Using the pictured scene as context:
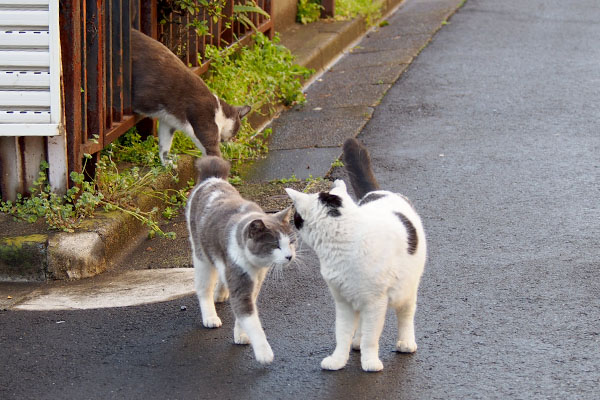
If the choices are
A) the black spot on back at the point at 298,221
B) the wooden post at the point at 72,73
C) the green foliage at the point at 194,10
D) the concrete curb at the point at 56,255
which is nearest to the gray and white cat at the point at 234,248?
the black spot on back at the point at 298,221

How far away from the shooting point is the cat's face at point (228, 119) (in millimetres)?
6621

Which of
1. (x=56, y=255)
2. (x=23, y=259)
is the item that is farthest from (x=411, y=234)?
(x=23, y=259)

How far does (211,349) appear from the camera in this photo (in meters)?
4.12

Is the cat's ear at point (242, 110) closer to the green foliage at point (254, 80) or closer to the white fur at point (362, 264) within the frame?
the green foliage at point (254, 80)

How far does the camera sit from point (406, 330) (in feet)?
12.9

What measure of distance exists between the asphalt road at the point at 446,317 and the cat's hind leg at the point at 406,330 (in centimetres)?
6

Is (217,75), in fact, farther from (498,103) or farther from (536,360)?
(536,360)

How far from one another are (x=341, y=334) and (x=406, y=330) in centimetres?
32

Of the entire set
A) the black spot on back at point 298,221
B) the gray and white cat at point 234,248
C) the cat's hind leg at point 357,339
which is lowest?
the cat's hind leg at point 357,339

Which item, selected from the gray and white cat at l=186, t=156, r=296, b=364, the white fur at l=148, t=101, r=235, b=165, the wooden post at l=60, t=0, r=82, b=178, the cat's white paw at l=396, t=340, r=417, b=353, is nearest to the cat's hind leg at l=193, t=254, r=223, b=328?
the gray and white cat at l=186, t=156, r=296, b=364

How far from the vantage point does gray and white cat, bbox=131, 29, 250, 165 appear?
621cm

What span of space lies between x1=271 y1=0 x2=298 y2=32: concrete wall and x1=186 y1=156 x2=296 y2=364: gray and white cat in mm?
6444

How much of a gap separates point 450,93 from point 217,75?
2.36 m

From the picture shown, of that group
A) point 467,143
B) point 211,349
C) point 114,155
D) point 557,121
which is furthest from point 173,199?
point 557,121
